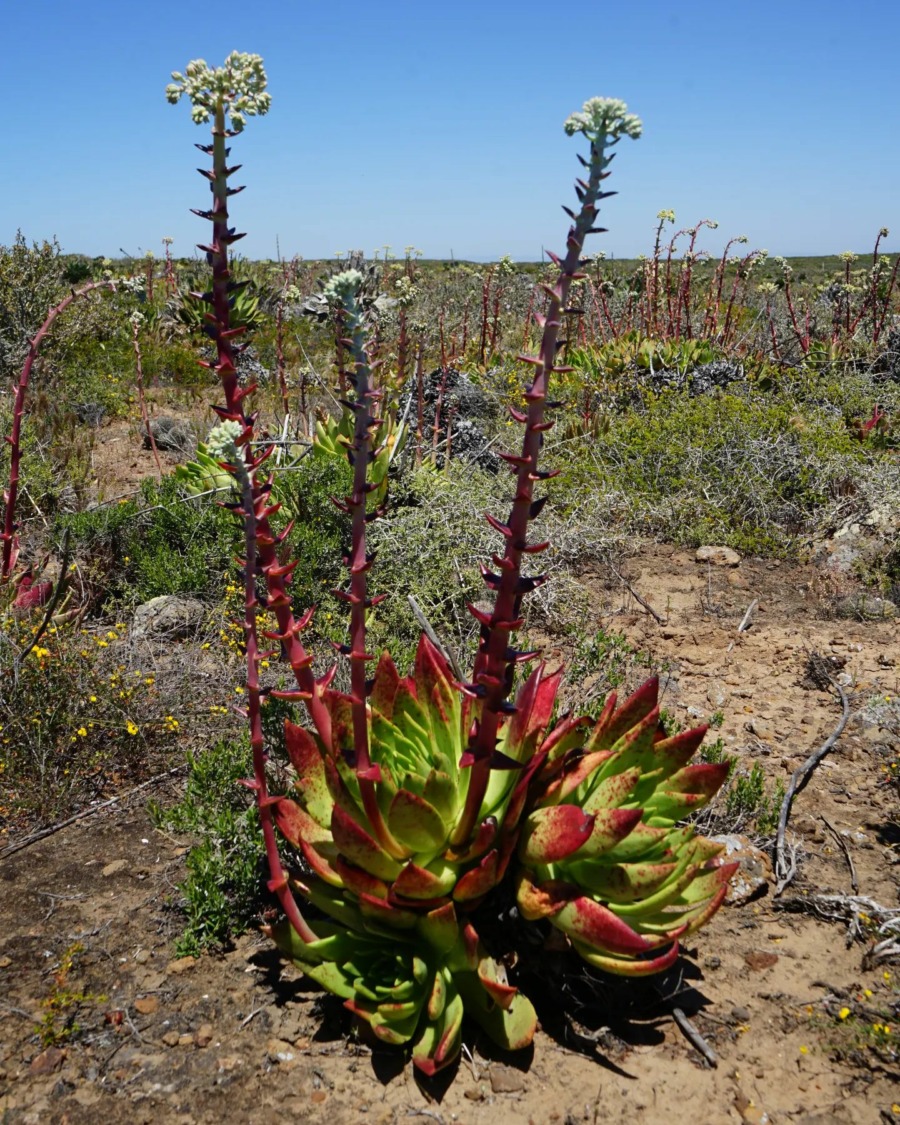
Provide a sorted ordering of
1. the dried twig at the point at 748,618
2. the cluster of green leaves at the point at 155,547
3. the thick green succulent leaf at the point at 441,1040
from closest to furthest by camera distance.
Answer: the thick green succulent leaf at the point at 441,1040 → the dried twig at the point at 748,618 → the cluster of green leaves at the point at 155,547

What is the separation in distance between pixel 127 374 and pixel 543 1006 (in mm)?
9563

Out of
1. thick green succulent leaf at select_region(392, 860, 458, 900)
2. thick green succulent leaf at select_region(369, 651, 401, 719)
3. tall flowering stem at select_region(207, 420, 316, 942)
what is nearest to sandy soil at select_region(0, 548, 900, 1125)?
tall flowering stem at select_region(207, 420, 316, 942)

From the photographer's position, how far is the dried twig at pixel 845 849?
9.39ft

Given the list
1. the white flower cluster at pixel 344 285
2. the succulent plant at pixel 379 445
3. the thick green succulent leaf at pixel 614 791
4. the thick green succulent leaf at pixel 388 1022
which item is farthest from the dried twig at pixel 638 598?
the white flower cluster at pixel 344 285

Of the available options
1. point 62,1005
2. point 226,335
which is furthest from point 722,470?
point 62,1005

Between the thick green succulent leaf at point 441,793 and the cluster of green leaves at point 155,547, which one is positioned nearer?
the thick green succulent leaf at point 441,793

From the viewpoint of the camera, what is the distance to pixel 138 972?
251 centimetres

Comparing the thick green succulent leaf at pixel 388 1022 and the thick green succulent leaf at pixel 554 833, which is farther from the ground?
the thick green succulent leaf at pixel 554 833

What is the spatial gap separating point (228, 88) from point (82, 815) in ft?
8.05

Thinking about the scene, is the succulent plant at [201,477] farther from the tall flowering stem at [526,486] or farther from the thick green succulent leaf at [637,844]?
the thick green succulent leaf at [637,844]

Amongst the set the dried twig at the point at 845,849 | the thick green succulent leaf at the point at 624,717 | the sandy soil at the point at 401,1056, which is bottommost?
the sandy soil at the point at 401,1056

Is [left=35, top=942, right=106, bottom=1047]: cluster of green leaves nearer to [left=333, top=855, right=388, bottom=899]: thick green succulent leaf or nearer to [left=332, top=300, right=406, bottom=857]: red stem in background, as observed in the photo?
[left=333, top=855, right=388, bottom=899]: thick green succulent leaf

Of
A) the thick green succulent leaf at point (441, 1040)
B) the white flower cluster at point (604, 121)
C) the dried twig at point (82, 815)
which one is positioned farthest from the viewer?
the dried twig at point (82, 815)

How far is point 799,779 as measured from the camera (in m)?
3.42
